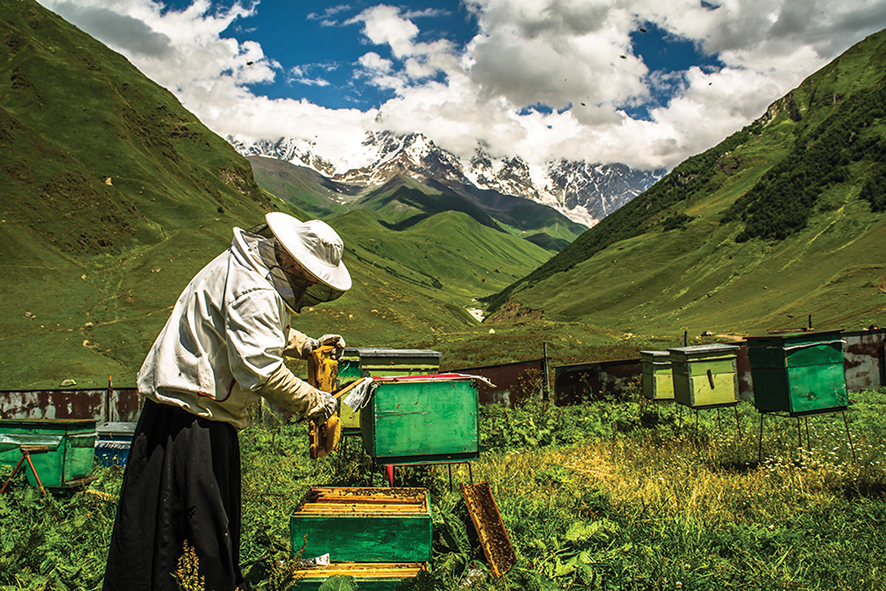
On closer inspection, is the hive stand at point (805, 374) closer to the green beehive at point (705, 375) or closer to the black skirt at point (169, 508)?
the green beehive at point (705, 375)

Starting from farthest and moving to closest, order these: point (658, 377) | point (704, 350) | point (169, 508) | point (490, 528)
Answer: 1. point (658, 377)
2. point (704, 350)
3. point (490, 528)
4. point (169, 508)

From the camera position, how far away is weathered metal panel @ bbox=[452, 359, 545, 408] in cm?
1330

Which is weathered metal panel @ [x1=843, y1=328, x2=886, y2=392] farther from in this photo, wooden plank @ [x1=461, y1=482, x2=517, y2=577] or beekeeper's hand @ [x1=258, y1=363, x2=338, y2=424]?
beekeeper's hand @ [x1=258, y1=363, x2=338, y2=424]

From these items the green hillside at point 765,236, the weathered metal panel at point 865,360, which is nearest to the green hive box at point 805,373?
the weathered metal panel at point 865,360

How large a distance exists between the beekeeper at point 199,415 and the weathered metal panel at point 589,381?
1124cm

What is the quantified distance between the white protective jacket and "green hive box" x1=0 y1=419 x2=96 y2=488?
4469mm

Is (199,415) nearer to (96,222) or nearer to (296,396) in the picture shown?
(296,396)

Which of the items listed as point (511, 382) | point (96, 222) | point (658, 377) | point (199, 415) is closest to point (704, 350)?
point (658, 377)

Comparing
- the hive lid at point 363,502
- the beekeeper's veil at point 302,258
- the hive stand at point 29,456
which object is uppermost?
the beekeeper's veil at point 302,258

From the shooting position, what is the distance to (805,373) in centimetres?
730

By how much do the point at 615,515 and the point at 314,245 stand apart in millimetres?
4246

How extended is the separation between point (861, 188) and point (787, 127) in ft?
161

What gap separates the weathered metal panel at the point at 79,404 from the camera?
1286 cm

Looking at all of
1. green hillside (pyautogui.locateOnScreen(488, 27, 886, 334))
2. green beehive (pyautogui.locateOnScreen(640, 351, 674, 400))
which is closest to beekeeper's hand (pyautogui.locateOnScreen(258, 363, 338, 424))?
green beehive (pyautogui.locateOnScreen(640, 351, 674, 400))
